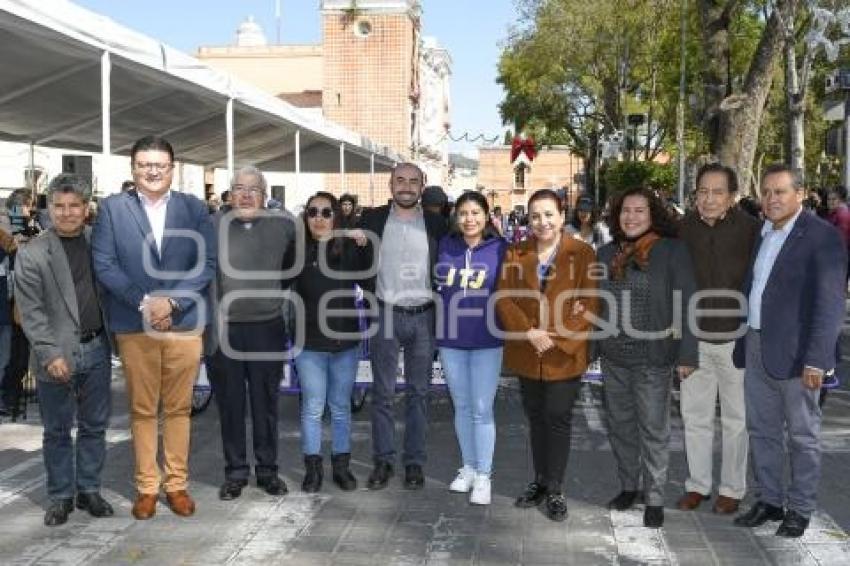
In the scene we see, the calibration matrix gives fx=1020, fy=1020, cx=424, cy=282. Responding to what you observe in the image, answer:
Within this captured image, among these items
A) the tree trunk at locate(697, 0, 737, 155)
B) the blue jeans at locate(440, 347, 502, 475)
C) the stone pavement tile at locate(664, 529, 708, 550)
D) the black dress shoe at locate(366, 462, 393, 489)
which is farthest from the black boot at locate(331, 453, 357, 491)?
the tree trunk at locate(697, 0, 737, 155)

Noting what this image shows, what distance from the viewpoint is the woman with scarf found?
18.2 ft

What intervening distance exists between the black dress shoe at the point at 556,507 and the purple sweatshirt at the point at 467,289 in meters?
0.92

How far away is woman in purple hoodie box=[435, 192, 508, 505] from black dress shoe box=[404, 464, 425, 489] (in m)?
0.41

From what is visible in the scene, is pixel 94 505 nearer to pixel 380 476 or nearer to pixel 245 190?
pixel 380 476

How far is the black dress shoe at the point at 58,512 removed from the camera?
18.2 ft

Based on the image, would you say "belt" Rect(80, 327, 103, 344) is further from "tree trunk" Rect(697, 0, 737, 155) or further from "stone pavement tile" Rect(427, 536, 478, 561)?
"tree trunk" Rect(697, 0, 737, 155)

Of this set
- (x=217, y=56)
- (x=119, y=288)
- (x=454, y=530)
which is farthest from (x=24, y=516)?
(x=217, y=56)

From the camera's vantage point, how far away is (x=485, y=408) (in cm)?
600

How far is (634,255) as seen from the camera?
5566mm

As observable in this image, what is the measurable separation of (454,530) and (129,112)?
9049mm

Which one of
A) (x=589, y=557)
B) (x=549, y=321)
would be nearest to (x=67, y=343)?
(x=549, y=321)

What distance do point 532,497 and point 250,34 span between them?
251 ft

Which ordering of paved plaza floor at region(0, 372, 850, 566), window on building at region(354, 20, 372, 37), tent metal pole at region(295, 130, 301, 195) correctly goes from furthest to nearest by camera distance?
window on building at region(354, 20, 372, 37)
tent metal pole at region(295, 130, 301, 195)
paved plaza floor at region(0, 372, 850, 566)

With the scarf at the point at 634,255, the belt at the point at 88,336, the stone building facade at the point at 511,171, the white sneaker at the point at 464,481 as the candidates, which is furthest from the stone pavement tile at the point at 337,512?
the stone building facade at the point at 511,171
